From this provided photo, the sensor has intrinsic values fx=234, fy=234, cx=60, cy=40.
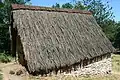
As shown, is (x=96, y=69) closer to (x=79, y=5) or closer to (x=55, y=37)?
(x=55, y=37)

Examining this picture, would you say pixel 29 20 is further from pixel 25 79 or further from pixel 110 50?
pixel 110 50

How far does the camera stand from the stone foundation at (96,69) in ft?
51.1

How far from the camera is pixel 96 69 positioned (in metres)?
16.9

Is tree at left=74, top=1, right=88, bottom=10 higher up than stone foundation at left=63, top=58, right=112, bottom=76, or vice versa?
tree at left=74, top=1, right=88, bottom=10

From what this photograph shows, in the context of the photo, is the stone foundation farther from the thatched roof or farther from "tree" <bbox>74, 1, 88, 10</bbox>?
"tree" <bbox>74, 1, 88, 10</bbox>

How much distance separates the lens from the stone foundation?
15.6 m

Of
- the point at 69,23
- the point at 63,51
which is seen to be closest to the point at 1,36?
the point at 69,23

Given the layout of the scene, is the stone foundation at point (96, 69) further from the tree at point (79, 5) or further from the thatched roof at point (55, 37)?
the tree at point (79, 5)

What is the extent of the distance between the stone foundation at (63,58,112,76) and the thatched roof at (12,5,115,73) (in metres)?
0.80

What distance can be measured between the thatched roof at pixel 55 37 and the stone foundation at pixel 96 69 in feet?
2.63

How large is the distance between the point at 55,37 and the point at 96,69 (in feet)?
13.4

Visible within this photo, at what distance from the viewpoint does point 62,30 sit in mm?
16094

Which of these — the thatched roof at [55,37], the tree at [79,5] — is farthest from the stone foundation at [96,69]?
the tree at [79,5]

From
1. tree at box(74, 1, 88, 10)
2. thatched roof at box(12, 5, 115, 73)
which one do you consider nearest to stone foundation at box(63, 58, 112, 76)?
thatched roof at box(12, 5, 115, 73)
